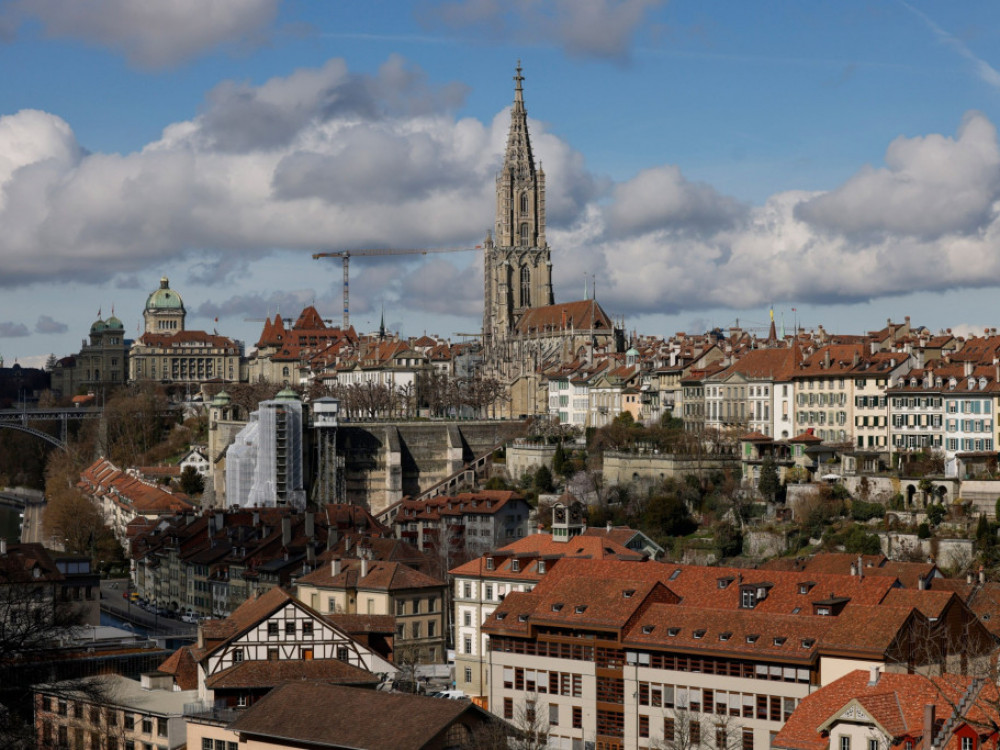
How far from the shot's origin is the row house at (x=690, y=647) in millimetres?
54125

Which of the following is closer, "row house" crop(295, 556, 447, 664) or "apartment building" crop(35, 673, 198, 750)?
"apartment building" crop(35, 673, 198, 750)

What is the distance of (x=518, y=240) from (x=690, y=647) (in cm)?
13066

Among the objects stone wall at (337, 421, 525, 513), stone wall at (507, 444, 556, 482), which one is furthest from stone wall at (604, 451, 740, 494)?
stone wall at (337, 421, 525, 513)

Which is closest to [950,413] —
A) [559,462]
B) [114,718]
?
[559,462]

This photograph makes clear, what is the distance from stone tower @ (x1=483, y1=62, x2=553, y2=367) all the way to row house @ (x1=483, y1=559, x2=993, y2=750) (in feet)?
389

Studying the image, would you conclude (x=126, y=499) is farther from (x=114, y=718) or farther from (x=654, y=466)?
(x=114, y=718)

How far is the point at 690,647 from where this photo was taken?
186ft

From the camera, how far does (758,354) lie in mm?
111500

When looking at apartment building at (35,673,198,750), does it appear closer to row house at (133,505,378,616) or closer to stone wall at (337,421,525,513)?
row house at (133,505,378,616)

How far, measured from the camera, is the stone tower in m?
184

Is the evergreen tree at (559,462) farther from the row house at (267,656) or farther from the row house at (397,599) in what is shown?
the row house at (267,656)

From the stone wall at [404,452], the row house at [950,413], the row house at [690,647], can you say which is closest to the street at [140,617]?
the row house at [690,647]

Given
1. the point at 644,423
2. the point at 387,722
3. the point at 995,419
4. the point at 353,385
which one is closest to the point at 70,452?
the point at 353,385

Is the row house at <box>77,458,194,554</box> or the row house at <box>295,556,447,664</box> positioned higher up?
the row house at <box>77,458,194,554</box>
